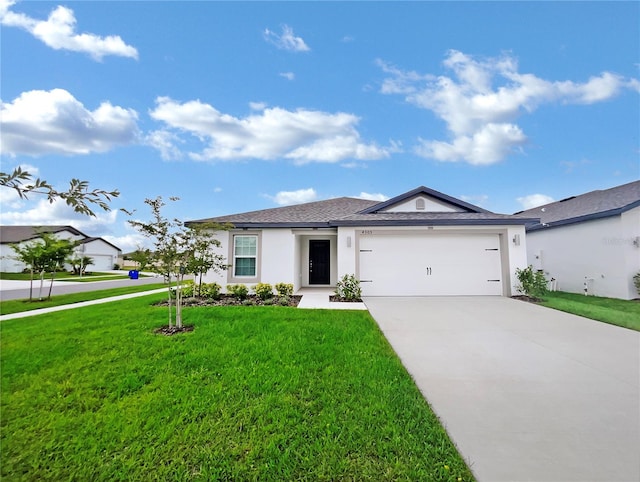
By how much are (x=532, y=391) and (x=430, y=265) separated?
23.4 feet

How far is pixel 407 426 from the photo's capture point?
2.58m

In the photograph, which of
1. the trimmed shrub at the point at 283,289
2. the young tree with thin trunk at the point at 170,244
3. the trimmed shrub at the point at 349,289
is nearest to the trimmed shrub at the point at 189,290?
the trimmed shrub at the point at 283,289

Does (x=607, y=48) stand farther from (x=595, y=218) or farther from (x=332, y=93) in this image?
(x=332, y=93)

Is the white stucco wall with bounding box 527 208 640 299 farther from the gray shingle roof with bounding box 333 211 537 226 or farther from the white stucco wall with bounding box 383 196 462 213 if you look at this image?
the white stucco wall with bounding box 383 196 462 213

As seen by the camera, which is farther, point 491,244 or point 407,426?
point 491,244

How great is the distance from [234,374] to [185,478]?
1.62 metres

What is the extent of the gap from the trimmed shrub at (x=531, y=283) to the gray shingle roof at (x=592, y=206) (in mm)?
2068

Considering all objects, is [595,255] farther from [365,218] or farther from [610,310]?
[365,218]

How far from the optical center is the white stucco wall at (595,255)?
32.7ft

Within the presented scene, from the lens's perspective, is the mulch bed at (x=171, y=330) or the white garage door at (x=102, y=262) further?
the white garage door at (x=102, y=262)

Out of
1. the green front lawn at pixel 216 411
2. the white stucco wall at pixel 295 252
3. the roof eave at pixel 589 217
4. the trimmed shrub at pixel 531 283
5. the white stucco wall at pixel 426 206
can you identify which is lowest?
the green front lawn at pixel 216 411

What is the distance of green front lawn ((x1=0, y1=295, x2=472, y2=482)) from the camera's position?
215 cm

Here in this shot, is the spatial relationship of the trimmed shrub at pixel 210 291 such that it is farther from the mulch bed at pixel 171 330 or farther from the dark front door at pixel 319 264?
the dark front door at pixel 319 264

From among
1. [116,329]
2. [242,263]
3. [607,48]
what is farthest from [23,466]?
[607,48]
